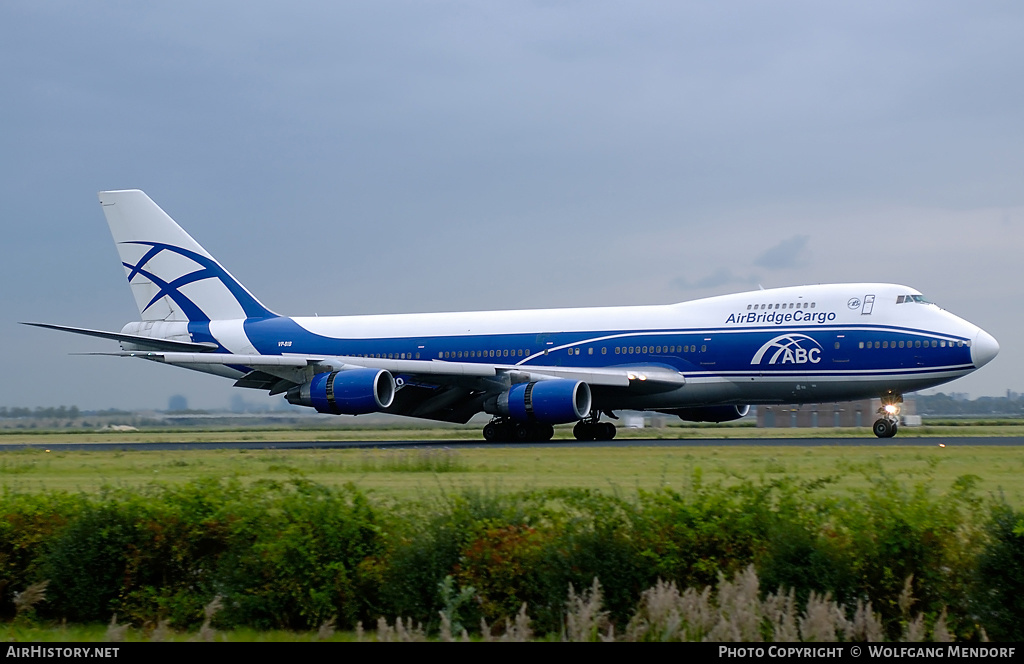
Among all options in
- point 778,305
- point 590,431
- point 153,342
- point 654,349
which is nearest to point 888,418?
point 778,305

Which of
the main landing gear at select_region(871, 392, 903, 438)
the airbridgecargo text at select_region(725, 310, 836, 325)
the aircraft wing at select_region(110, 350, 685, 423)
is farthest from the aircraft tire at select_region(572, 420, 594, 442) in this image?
the main landing gear at select_region(871, 392, 903, 438)

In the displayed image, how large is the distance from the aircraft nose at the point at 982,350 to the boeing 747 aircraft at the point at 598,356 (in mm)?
54

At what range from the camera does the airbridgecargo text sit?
34.2 metres

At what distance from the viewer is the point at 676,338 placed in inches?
1417

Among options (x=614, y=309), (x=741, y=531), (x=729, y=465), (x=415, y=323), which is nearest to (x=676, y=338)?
(x=614, y=309)

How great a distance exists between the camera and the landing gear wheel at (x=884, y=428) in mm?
34062

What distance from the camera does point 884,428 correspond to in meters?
34.2

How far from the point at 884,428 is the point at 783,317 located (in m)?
4.66

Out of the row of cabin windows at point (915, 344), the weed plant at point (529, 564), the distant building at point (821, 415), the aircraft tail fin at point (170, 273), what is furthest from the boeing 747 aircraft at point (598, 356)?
the distant building at point (821, 415)

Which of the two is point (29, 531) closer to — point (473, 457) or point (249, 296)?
point (473, 457)

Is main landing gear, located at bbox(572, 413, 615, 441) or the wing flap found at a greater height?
the wing flap

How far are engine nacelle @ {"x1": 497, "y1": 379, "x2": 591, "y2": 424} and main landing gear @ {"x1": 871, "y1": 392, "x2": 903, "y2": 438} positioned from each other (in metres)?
9.13

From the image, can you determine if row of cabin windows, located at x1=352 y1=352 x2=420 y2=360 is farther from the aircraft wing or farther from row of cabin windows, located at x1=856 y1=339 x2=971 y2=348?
row of cabin windows, located at x1=856 y1=339 x2=971 y2=348

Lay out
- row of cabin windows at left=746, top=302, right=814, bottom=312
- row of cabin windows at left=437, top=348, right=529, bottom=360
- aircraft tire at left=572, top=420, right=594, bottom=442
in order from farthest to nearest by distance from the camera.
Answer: row of cabin windows at left=437, top=348, right=529, bottom=360 → aircraft tire at left=572, top=420, right=594, bottom=442 → row of cabin windows at left=746, top=302, right=814, bottom=312
